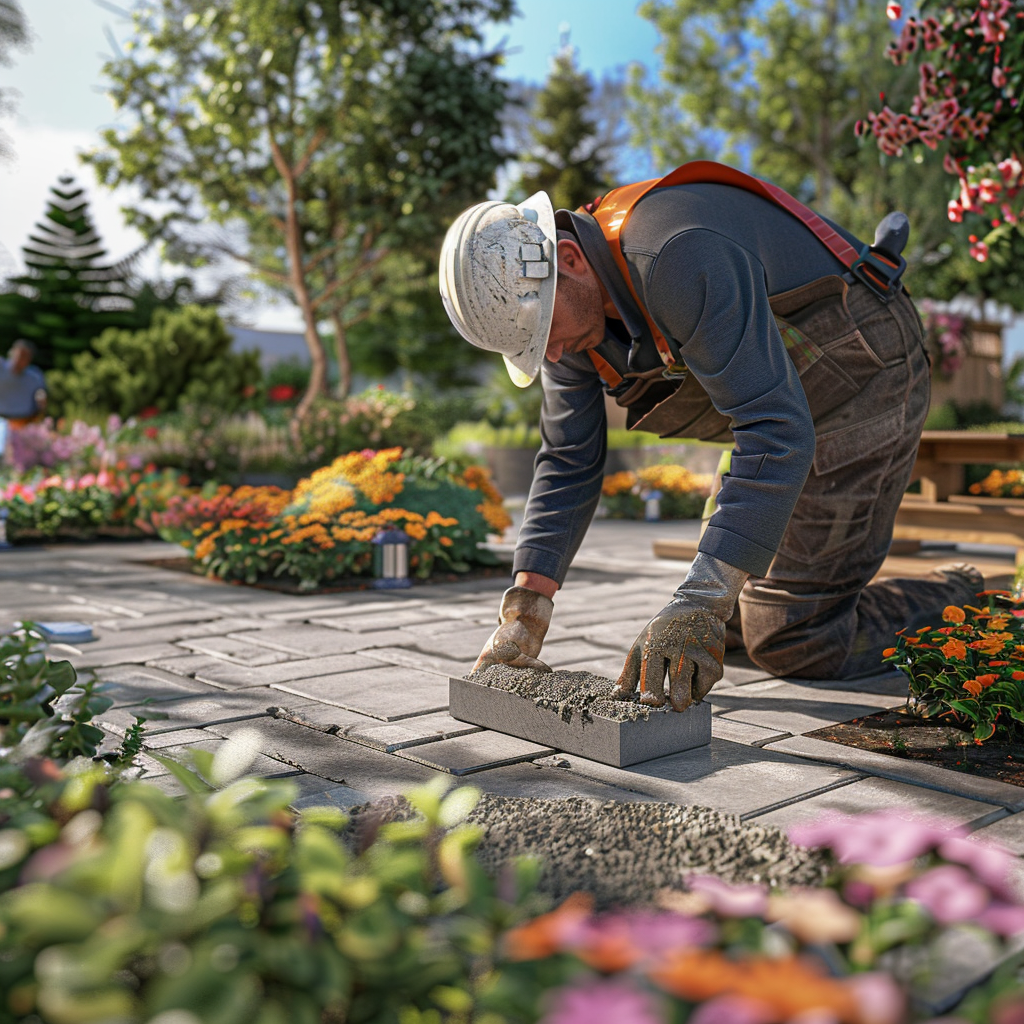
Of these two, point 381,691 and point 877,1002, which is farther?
point 381,691

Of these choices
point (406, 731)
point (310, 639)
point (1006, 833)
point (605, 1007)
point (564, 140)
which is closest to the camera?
point (605, 1007)

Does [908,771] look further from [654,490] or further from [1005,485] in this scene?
[654,490]

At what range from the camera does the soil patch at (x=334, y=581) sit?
532cm

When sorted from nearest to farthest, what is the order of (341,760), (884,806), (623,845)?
(623,845) < (884,806) < (341,760)

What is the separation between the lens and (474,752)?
2424mm

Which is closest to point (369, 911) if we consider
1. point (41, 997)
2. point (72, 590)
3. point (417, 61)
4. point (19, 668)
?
point (41, 997)

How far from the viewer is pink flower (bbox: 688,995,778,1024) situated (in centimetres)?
75

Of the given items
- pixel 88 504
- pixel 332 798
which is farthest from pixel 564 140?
pixel 332 798

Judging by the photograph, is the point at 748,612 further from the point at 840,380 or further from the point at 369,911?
the point at 369,911

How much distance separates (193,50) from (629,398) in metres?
13.7

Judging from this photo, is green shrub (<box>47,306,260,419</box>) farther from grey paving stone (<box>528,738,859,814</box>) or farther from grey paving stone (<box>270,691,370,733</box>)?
grey paving stone (<box>528,738,859,814</box>)

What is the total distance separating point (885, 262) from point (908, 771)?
1.64 meters

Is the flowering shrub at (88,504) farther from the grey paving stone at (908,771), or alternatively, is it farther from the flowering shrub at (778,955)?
the flowering shrub at (778,955)

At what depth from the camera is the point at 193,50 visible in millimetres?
14125
